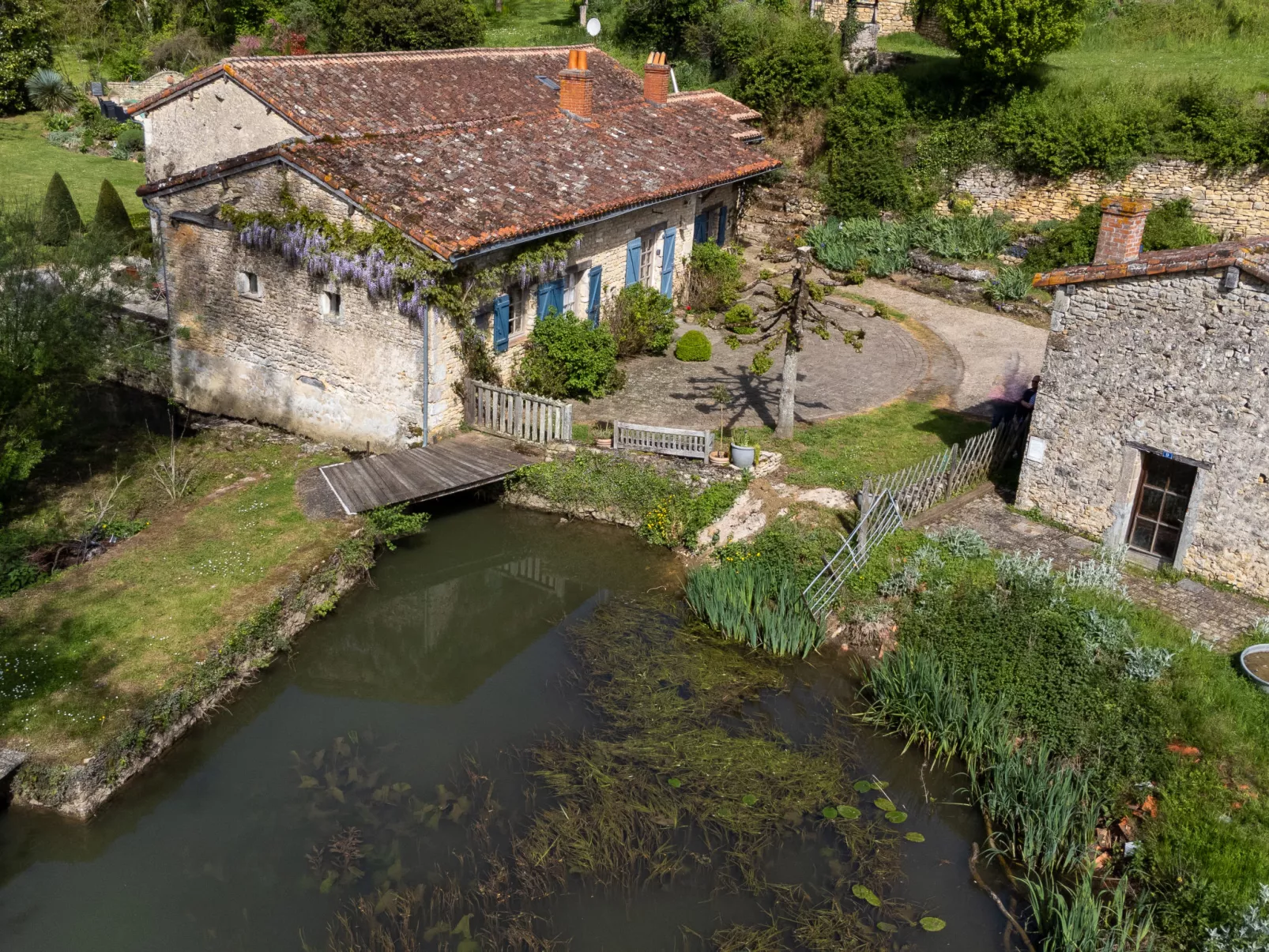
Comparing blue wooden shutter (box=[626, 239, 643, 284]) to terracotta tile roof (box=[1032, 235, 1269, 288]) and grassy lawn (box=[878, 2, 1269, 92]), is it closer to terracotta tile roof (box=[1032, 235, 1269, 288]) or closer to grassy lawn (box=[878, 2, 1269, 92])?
terracotta tile roof (box=[1032, 235, 1269, 288])

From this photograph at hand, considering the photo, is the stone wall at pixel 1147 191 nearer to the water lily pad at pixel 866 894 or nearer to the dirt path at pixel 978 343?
the dirt path at pixel 978 343

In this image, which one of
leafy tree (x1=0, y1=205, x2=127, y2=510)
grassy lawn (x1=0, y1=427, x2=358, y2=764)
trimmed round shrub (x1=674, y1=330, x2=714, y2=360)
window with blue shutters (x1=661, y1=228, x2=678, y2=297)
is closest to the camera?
grassy lawn (x1=0, y1=427, x2=358, y2=764)

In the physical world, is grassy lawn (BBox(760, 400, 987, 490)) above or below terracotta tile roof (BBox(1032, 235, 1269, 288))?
below

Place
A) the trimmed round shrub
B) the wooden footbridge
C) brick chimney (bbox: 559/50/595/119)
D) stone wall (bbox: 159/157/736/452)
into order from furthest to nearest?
1. brick chimney (bbox: 559/50/595/119)
2. the trimmed round shrub
3. stone wall (bbox: 159/157/736/452)
4. the wooden footbridge

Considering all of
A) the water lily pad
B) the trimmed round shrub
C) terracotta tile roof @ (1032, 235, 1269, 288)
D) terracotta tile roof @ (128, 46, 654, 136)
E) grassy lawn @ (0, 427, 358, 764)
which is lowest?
the water lily pad

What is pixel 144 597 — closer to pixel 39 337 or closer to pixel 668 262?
pixel 39 337

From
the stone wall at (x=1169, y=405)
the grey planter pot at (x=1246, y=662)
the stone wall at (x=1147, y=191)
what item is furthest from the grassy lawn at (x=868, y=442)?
the stone wall at (x=1147, y=191)

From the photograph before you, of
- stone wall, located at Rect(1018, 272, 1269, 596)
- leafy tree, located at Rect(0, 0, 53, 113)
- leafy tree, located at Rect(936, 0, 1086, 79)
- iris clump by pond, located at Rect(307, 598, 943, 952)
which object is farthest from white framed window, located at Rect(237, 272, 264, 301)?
leafy tree, located at Rect(0, 0, 53, 113)

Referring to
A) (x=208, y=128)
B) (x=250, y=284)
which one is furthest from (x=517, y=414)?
(x=208, y=128)
